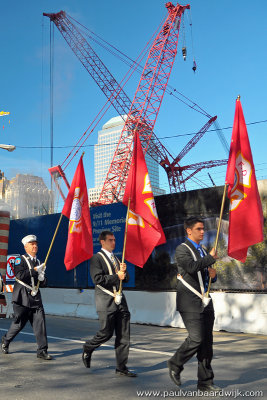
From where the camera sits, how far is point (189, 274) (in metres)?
4.97

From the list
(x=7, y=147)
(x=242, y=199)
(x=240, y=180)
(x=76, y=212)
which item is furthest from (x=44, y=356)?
(x=7, y=147)

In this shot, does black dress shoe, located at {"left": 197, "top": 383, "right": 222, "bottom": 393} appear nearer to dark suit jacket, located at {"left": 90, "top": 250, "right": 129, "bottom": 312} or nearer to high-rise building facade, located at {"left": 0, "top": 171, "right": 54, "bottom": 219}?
dark suit jacket, located at {"left": 90, "top": 250, "right": 129, "bottom": 312}

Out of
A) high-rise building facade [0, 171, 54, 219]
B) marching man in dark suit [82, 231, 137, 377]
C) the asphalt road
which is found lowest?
the asphalt road

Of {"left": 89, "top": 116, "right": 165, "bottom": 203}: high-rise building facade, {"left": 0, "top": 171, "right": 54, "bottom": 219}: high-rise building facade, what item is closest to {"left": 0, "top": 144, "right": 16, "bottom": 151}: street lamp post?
{"left": 0, "top": 171, "right": 54, "bottom": 219}: high-rise building facade

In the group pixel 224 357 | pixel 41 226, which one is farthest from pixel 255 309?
pixel 41 226

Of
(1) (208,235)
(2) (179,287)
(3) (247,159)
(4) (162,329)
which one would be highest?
(3) (247,159)

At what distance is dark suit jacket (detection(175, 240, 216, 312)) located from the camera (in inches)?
189

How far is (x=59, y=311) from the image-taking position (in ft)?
46.5

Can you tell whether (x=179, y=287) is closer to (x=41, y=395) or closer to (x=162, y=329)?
(x=41, y=395)

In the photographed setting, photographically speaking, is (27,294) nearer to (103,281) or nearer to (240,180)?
(103,281)

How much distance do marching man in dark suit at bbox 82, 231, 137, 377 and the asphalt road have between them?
0.26 metres

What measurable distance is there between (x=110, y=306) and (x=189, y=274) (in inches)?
53.2

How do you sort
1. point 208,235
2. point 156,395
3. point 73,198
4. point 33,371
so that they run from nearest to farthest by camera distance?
1. point 156,395
2. point 33,371
3. point 73,198
4. point 208,235

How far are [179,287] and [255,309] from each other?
17.3 feet
